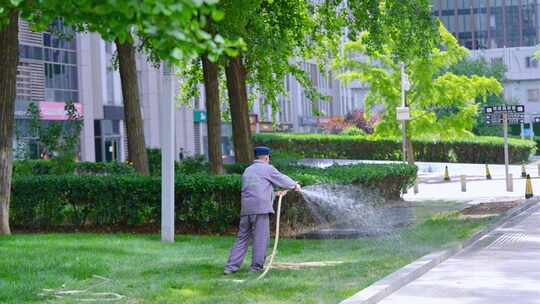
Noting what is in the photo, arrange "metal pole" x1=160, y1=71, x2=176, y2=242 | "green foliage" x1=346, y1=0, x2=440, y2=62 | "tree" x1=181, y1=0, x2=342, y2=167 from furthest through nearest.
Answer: "green foliage" x1=346, y1=0, x2=440, y2=62 → "tree" x1=181, y1=0, x2=342, y2=167 → "metal pole" x1=160, y1=71, x2=176, y2=242

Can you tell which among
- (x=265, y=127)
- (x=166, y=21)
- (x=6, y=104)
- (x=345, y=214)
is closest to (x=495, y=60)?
(x=265, y=127)

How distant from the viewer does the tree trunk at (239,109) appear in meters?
26.8

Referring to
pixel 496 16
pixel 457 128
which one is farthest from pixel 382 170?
pixel 496 16

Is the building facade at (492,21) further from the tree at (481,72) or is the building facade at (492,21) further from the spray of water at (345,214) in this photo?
the spray of water at (345,214)

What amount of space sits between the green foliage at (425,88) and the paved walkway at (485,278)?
2938 centimetres

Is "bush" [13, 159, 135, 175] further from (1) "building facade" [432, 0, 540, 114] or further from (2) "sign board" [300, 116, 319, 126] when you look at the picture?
(1) "building facade" [432, 0, 540, 114]

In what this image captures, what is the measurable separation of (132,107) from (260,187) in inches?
386

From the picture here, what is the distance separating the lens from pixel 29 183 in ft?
61.0

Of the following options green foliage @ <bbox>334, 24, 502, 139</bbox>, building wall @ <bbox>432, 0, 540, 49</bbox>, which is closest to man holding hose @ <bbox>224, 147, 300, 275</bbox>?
green foliage @ <bbox>334, 24, 502, 139</bbox>

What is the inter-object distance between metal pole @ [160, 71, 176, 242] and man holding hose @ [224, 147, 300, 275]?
13.8ft

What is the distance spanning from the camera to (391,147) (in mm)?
64250

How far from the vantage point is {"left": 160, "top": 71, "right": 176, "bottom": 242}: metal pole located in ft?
53.6

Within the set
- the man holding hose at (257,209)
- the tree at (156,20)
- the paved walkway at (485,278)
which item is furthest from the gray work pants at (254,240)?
the tree at (156,20)

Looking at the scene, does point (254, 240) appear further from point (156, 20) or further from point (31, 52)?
point (31, 52)
